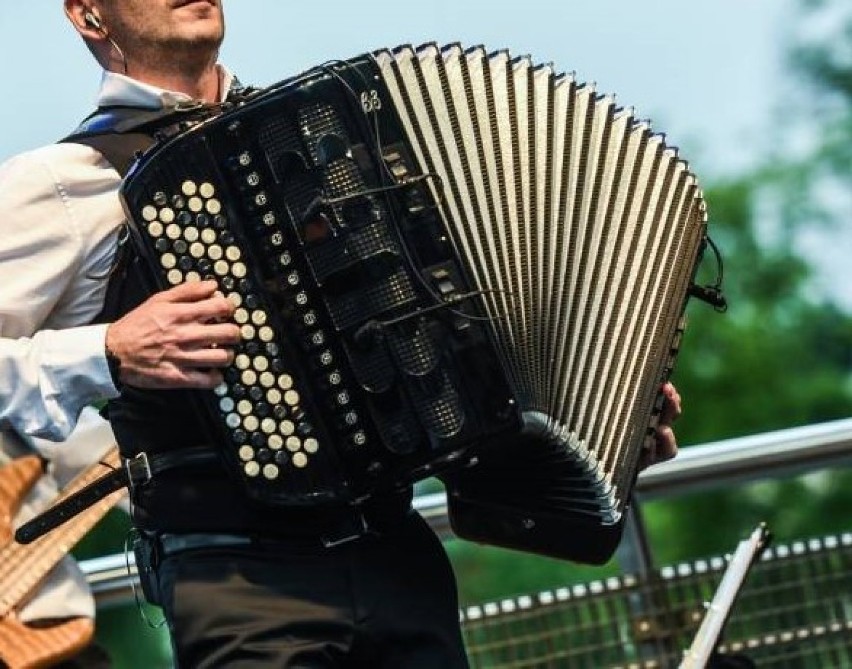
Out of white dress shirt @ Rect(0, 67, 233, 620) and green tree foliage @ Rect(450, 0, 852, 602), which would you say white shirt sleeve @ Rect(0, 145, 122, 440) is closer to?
white dress shirt @ Rect(0, 67, 233, 620)

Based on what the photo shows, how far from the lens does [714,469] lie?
384cm

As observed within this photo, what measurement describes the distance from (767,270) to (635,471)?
19.4 m

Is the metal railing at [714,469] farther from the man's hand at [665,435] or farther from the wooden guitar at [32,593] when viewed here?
the man's hand at [665,435]

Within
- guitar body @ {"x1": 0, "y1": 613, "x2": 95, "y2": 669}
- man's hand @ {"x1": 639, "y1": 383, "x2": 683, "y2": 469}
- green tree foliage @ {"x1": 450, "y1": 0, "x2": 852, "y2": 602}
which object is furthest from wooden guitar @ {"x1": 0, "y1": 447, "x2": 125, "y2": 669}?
green tree foliage @ {"x1": 450, "y1": 0, "x2": 852, "y2": 602}

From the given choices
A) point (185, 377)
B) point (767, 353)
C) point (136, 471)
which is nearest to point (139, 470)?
point (136, 471)

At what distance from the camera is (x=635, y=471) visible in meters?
3.09

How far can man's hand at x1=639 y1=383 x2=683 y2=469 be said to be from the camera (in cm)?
314

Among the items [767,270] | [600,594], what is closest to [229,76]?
[600,594]

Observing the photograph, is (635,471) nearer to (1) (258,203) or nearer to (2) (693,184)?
(2) (693,184)

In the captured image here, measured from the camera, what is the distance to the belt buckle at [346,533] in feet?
9.25

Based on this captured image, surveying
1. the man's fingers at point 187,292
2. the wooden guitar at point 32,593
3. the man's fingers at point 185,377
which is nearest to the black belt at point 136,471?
the man's fingers at point 185,377

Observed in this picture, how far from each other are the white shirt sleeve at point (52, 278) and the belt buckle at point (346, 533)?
341mm

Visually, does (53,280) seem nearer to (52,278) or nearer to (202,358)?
(52,278)

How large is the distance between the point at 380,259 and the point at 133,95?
1.47 ft
